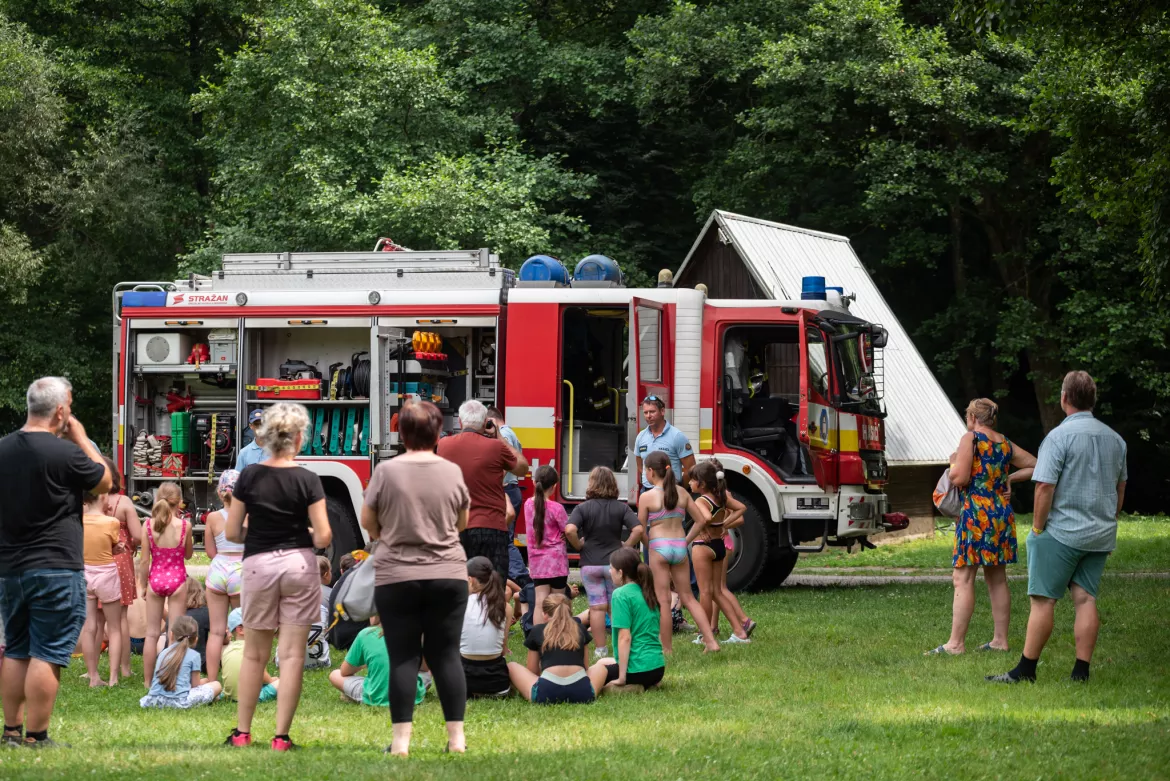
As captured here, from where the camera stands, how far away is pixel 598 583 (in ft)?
32.7

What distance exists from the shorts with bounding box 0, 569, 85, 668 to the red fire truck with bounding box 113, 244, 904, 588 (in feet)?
23.2

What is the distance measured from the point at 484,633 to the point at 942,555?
11.6m

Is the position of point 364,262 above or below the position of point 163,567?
above

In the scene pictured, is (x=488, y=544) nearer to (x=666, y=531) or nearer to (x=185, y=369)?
(x=666, y=531)

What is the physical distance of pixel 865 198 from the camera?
27.9 m

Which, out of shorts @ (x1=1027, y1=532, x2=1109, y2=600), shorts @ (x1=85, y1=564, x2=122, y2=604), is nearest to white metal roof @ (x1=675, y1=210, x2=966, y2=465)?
shorts @ (x1=1027, y1=532, x2=1109, y2=600)

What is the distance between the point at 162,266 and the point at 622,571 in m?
24.6

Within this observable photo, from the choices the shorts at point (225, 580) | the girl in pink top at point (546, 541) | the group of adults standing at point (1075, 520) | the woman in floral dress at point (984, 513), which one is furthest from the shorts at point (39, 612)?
the woman in floral dress at point (984, 513)

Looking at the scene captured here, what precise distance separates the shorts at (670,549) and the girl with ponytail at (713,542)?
0.29m

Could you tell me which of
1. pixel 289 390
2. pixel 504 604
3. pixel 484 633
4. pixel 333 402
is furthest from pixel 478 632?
pixel 289 390

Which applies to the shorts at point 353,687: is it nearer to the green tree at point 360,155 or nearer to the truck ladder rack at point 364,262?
the truck ladder rack at point 364,262

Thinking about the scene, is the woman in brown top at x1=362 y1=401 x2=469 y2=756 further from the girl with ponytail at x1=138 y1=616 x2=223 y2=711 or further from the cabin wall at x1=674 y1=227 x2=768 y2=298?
the cabin wall at x1=674 y1=227 x2=768 y2=298

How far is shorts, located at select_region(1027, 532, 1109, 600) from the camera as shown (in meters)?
8.59

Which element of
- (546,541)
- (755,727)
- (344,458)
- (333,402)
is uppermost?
(333,402)
